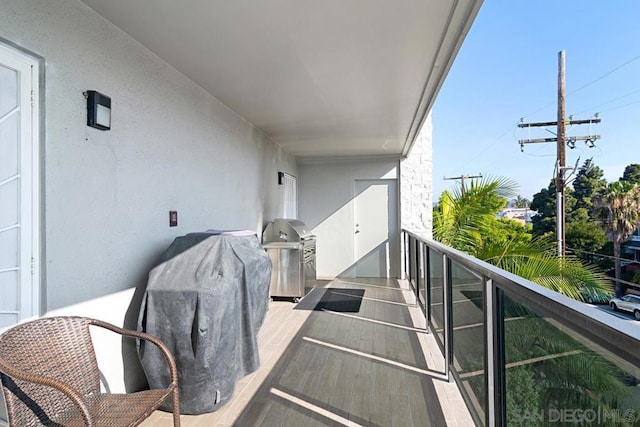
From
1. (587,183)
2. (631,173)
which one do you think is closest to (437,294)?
(631,173)

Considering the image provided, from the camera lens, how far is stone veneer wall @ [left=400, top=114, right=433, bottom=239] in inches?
274

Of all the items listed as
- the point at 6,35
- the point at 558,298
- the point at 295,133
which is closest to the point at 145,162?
the point at 6,35

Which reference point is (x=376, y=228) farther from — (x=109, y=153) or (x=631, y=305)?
(x=631, y=305)

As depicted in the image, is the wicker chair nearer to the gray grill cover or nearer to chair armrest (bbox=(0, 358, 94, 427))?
chair armrest (bbox=(0, 358, 94, 427))

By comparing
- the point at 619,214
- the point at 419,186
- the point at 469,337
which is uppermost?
the point at 419,186

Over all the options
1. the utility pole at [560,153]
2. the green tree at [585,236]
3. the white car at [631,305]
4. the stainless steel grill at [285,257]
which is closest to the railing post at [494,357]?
the stainless steel grill at [285,257]

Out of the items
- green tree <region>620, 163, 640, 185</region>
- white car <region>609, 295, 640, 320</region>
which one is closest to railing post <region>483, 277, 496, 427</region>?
white car <region>609, 295, 640, 320</region>

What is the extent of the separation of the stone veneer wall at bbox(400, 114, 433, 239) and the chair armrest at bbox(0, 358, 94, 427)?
6.32 metres

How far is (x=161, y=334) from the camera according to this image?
223cm

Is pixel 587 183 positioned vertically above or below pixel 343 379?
above

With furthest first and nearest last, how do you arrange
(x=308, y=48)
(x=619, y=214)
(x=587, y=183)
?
1. (x=587, y=183)
2. (x=619, y=214)
3. (x=308, y=48)

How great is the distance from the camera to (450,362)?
2660 mm

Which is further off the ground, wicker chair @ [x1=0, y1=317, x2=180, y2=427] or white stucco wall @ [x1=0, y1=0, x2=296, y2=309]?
white stucco wall @ [x1=0, y1=0, x2=296, y2=309]

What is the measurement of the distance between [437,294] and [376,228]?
13.6ft
